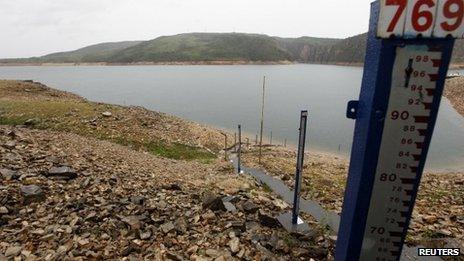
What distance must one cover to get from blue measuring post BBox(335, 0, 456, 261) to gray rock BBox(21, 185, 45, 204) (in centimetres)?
786

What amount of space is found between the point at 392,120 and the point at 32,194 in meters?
8.78

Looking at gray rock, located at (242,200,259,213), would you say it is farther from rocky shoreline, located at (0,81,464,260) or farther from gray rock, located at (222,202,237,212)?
gray rock, located at (222,202,237,212)

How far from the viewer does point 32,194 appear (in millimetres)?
8766

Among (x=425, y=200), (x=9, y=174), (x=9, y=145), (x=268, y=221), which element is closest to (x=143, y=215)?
(x=268, y=221)

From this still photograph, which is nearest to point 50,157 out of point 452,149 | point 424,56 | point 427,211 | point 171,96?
point 424,56

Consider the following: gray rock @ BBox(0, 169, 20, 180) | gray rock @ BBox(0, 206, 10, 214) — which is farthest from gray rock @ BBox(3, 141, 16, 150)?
gray rock @ BBox(0, 206, 10, 214)

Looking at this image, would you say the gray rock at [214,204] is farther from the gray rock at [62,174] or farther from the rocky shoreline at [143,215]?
the gray rock at [62,174]

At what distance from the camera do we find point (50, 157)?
1253 centimetres

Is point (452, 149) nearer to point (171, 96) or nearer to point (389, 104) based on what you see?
point (389, 104)

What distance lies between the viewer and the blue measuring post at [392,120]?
3.44m

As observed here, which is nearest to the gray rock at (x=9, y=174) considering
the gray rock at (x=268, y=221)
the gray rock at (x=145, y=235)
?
the gray rock at (x=145, y=235)

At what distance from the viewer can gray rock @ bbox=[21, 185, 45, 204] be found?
870 centimetres

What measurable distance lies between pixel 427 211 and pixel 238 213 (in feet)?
23.1

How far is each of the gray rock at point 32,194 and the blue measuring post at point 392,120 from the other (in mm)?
7859
